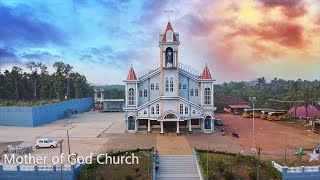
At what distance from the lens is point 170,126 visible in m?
39.2

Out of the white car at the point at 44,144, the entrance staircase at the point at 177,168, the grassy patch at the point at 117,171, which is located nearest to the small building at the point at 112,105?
the white car at the point at 44,144

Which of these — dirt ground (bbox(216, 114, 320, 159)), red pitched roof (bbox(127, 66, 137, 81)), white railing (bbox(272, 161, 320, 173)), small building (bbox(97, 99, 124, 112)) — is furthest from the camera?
small building (bbox(97, 99, 124, 112))

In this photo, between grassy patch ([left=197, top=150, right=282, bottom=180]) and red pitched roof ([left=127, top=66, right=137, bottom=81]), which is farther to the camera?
red pitched roof ([left=127, top=66, right=137, bottom=81])

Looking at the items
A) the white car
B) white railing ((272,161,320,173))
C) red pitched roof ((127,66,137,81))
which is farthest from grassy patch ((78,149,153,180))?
red pitched roof ((127,66,137,81))

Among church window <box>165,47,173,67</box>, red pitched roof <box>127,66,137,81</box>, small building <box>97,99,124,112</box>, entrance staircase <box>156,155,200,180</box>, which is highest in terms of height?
church window <box>165,47,173,67</box>

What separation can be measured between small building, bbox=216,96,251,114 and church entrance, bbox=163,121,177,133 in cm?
3179

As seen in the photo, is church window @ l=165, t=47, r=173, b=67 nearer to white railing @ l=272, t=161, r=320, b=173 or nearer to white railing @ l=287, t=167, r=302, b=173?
white railing @ l=272, t=161, r=320, b=173

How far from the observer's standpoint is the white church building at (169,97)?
38656 mm

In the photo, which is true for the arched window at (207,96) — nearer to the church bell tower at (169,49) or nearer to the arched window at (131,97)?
the church bell tower at (169,49)

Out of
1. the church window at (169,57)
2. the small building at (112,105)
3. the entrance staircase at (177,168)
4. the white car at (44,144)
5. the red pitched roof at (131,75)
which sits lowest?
the entrance staircase at (177,168)

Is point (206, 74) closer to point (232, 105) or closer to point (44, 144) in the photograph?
point (44, 144)

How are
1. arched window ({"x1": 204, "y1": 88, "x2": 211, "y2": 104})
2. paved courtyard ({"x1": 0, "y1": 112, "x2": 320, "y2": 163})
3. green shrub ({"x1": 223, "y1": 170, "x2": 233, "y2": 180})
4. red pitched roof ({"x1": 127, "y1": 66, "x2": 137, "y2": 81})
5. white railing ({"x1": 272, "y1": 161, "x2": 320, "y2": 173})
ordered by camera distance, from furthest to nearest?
red pitched roof ({"x1": 127, "y1": 66, "x2": 137, "y2": 81}), arched window ({"x1": 204, "y1": 88, "x2": 211, "y2": 104}), paved courtyard ({"x1": 0, "y1": 112, "x2": 320, "y2": 163}), white railing ({"x1": 272, "y1": 161, "x2": 320, "y2": 173}), green shrub ({"x1": 223, "y1": 170, "x2": 233, "y2": 180})

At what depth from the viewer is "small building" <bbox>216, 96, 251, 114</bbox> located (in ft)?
224

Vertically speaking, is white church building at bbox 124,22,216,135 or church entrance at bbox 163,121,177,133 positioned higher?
white church building at bbox 124,22,216,135
